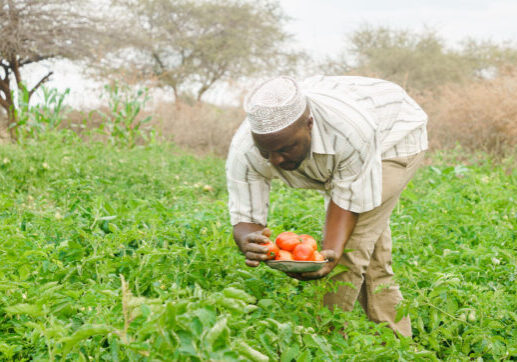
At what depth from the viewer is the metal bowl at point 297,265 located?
5.95 ft

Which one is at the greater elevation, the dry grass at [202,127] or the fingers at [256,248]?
the fingers at [256,248]

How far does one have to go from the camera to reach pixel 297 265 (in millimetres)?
1822

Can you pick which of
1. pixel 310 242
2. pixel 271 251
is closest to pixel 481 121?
pixel 310 242

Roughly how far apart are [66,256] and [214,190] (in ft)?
11.9

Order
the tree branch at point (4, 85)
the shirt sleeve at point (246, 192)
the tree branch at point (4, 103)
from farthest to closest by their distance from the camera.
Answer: the tree branch at point (4, 85)
the tree branch at point (4, 103)
the shirt sleeve at point (246, 192)

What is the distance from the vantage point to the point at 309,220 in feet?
10.7

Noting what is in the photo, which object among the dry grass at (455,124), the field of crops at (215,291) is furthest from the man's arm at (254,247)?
the dry grass at (455,124)

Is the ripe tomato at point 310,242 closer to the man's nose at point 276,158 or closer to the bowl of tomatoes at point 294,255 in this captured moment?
the bowl of tomatoes at point 294,255

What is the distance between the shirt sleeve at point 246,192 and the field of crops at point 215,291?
13cm

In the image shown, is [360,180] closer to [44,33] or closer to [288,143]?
[288,143]

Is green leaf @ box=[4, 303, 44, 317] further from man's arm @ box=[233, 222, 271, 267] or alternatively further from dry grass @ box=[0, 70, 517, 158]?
dry grass @ box=[0, 70, 517, 158]

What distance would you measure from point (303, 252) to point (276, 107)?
52 cm

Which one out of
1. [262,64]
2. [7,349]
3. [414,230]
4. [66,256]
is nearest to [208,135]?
[414,230]

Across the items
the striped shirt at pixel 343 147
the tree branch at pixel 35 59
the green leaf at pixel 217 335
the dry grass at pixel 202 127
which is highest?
the tree branch at pixel 35 59
